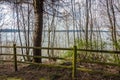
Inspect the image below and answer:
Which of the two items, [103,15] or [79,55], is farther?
[103,15]

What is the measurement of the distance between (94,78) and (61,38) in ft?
55.7

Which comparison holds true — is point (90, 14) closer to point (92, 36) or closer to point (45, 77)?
point (92, 36)

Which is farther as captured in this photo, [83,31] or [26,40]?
[26,40]

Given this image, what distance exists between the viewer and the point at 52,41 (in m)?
22.6

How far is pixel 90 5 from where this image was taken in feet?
61.6

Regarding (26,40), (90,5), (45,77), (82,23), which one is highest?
(90,5)

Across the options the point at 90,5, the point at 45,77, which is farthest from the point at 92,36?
the point at 45,77

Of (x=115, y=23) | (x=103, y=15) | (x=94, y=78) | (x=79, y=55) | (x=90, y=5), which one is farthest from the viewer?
(x=90, y=5)

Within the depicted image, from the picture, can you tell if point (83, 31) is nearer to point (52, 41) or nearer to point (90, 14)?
point (90, 14)

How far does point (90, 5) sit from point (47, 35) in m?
5.71

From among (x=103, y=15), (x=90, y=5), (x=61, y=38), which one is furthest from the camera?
(x=61, y=38)

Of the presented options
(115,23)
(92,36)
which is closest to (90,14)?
(92,36)

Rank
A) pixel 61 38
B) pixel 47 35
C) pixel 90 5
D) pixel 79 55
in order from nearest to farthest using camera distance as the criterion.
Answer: pixel 79 55, pixel 90 5, pixel 47 35, pixel 61 38

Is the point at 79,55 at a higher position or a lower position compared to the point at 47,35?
lower
